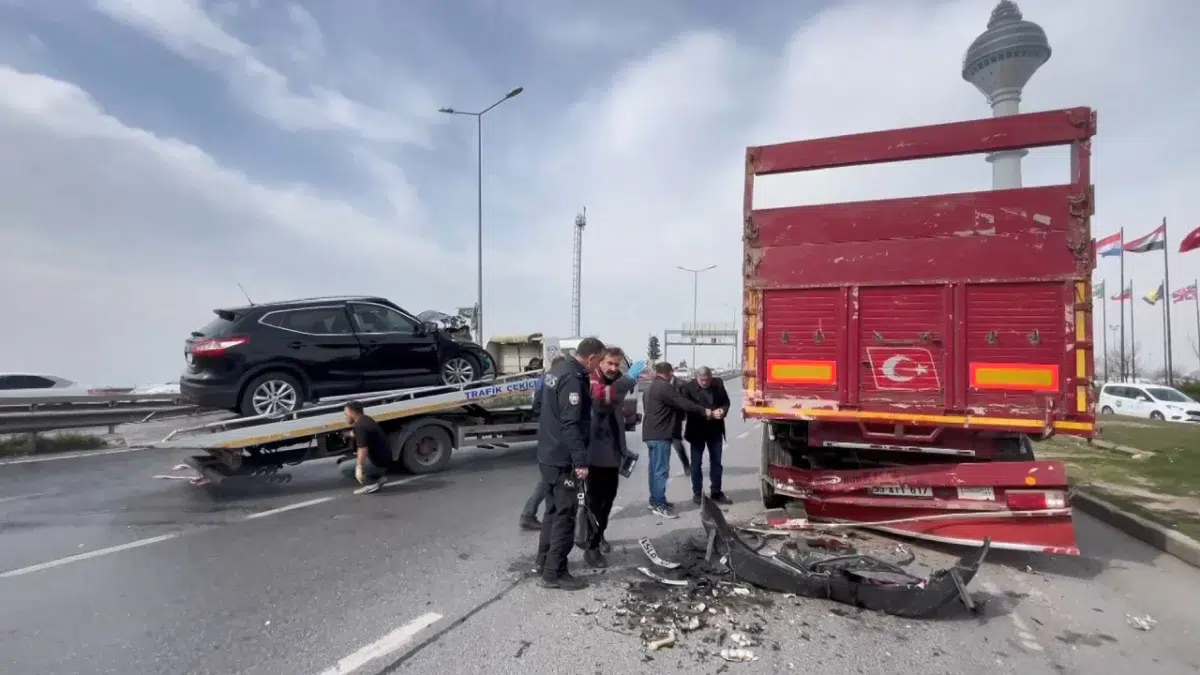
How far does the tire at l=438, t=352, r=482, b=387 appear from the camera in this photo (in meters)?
9.65

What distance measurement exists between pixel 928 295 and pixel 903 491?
158cm

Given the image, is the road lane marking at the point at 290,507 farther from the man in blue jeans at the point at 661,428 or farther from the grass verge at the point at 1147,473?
the grass verge at the point at 1147,473

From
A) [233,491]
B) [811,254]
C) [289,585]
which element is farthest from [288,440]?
[811,254]

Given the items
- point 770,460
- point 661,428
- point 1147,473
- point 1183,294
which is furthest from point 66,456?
point 1183,294

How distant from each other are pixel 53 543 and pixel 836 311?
678 centimetres

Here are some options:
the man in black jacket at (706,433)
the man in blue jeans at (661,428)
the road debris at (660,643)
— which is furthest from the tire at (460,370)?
the road debris at (660,643)

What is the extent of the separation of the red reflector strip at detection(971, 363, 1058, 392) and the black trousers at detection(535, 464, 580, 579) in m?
3.22

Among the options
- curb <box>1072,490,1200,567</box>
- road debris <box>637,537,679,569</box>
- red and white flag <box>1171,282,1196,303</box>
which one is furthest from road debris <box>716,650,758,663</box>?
red and white flag <box>1171,282,1196,303</box>

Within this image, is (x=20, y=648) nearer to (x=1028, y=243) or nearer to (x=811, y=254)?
(x=811, y=254)

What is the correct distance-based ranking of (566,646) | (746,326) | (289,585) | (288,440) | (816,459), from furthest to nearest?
(288,440), (816,459), (746,326), (289,585), (566,646)

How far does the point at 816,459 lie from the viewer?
6.67 meters

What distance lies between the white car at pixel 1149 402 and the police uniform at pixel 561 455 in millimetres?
24542

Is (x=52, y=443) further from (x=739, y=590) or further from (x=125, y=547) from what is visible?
(x=739, y=590)

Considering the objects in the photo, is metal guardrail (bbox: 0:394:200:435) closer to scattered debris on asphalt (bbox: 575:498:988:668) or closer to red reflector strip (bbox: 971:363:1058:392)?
scattered debris on asphalt (bbox: 575:498:988:668)
